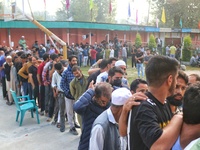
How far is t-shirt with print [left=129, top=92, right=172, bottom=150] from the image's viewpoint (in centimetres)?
133

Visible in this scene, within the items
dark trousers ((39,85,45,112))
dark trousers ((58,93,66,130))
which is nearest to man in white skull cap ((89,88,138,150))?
dark trousers ((58,93,66,130))

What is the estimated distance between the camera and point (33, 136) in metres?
5.23

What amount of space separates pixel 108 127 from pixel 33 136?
350 cm

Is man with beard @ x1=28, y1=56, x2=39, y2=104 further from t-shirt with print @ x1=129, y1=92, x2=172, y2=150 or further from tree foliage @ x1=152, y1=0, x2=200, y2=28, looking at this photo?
tree foliage @ x1=152, y1=0, x2=200, y2=28

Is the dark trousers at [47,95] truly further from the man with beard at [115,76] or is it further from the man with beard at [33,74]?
the man with beard at [115,76]

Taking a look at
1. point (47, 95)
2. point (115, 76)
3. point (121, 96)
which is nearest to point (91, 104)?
point (121, 96)

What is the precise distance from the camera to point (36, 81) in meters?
6.69

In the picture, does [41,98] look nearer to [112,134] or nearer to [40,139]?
[40,139]

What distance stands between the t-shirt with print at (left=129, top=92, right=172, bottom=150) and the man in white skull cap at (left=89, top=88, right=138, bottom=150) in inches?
23.1

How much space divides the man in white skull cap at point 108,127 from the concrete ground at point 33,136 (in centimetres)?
255

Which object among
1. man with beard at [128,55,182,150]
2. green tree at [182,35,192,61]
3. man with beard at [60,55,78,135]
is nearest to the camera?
man with beard at [128,55,182,150]

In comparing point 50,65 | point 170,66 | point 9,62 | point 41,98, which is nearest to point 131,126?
point 170,66

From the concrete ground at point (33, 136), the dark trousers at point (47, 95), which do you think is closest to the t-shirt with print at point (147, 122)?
the concrete ground at point (33, 136)

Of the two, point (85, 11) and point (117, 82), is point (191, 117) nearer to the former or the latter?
point (117, 82)
